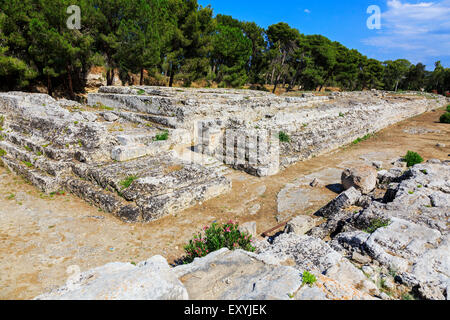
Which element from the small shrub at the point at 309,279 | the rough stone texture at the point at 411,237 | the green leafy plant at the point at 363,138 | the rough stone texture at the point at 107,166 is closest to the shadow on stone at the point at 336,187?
the rough stone texture at the point at 411,237

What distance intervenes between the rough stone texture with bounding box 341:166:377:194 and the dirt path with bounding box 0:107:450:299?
23.1 inches

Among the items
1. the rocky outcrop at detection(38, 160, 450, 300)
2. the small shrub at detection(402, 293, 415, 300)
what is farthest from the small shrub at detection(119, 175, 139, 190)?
the small shrub at detection(402, 293, 415, 300)

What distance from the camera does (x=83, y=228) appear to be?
18.8 feet

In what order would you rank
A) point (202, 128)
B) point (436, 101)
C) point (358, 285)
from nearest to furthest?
1. point (358, 285)
2. point (202, 128)
3. point (436, 101)

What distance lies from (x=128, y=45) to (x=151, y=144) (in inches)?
493

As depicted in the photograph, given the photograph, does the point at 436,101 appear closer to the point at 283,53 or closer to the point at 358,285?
the point at 283,53

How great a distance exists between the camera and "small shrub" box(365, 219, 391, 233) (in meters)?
4.73

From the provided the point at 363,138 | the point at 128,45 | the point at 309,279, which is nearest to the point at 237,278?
the point at 309,279

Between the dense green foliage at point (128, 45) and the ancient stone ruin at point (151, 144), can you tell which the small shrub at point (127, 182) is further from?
the dense green foliage at point (128, 45)

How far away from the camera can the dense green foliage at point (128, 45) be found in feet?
49.9

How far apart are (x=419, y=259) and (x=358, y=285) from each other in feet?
4.22

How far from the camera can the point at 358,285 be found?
3301mm
